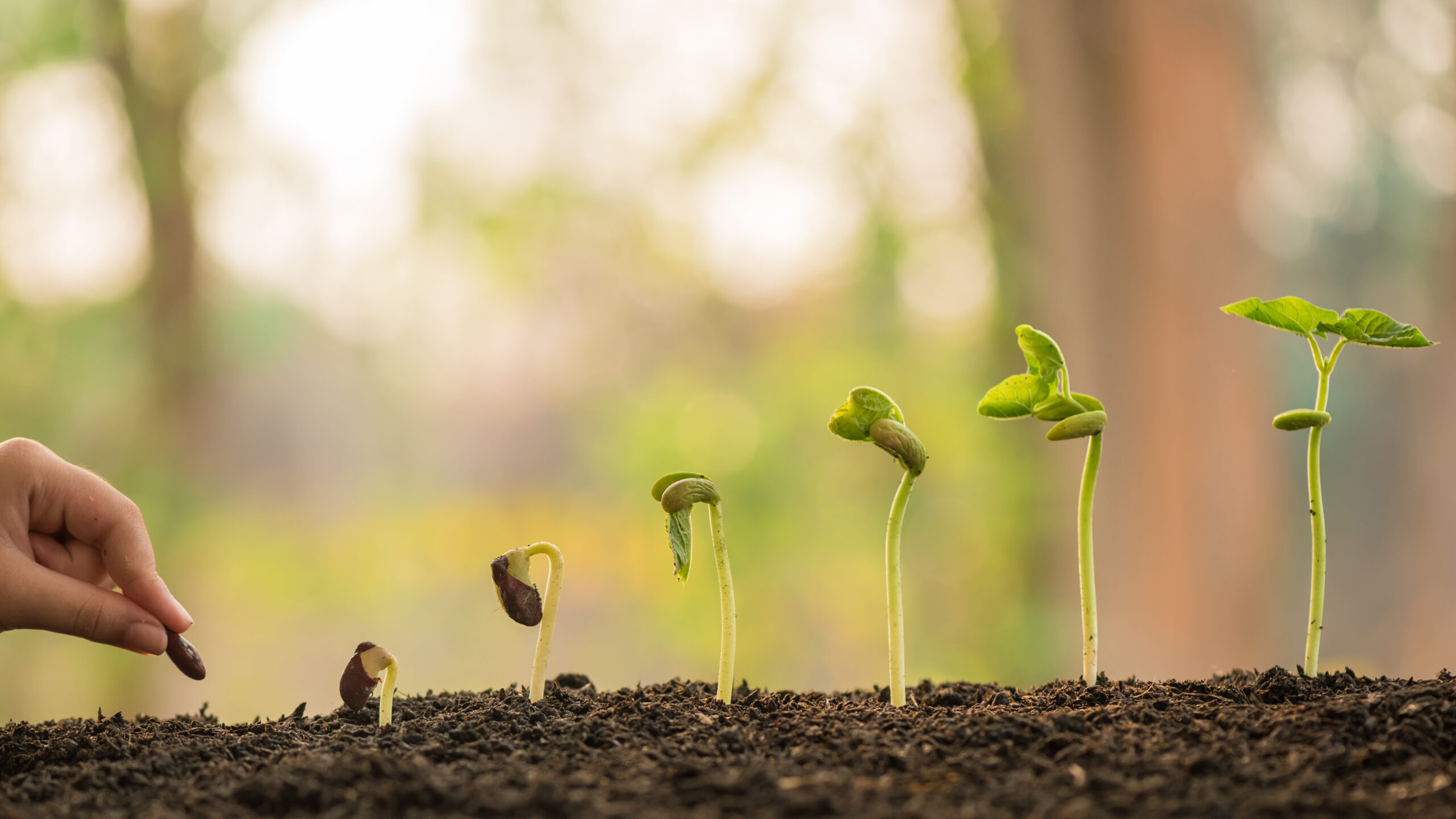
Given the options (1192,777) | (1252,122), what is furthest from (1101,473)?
(1192,777)

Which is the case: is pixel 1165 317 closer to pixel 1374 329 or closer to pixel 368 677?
pixel 1374 329

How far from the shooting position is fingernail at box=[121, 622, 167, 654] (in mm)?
1071

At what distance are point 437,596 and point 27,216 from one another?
2.72m

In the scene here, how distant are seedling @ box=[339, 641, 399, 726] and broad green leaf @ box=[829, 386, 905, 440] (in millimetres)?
542

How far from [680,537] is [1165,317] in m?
2.96

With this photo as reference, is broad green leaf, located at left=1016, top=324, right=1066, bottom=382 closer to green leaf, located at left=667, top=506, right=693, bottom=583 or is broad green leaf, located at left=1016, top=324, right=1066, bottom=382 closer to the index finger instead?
green leaf, located at left=667, top=506, right=693, bottom=583

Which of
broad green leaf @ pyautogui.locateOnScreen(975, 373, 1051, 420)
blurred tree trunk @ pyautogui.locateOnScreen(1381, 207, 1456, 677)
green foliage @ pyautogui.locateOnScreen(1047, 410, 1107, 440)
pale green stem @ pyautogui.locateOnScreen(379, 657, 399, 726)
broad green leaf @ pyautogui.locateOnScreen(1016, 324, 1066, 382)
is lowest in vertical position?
pale green stem @ pyautogui.locateOnScreen(379, 657, 399, 726)

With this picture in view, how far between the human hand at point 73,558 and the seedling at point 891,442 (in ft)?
2.60

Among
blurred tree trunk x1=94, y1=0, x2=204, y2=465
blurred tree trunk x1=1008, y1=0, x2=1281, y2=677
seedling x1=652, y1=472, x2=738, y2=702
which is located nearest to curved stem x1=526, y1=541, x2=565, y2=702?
seedling x1=652, y1=472, x2=738, y2=702

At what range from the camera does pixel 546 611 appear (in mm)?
1081

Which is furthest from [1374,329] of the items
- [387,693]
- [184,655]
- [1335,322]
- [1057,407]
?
[184,655]

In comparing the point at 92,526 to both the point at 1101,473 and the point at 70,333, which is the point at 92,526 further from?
the point at 70,333

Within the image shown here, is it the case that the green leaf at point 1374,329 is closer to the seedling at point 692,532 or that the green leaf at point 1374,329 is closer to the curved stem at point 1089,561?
the curved stem at point 1089,561

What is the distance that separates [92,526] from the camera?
114 cm
